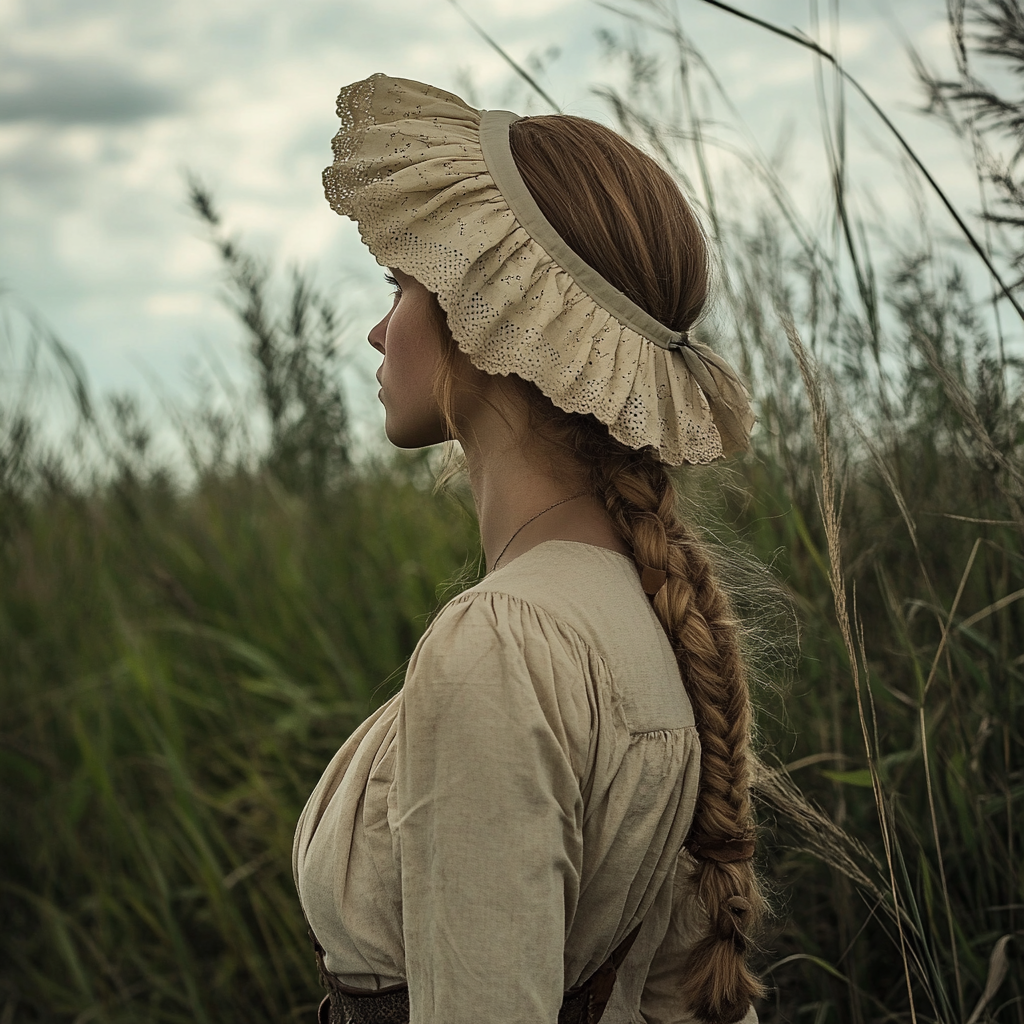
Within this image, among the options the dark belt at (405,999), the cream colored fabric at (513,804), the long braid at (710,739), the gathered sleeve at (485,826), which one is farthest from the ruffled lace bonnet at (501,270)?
the dark belt at (405,999)

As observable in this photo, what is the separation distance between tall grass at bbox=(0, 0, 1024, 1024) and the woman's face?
520 millimetres

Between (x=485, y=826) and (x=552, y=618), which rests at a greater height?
(x=552, y=618)

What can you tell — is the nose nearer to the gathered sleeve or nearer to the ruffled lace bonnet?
the ruffled lace bonnet

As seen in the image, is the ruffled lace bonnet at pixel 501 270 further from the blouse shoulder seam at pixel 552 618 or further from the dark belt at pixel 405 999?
the dark belt at pixel 405 999

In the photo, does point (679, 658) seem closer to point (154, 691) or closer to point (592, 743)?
point (592, 743)

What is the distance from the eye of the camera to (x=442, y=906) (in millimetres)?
1116

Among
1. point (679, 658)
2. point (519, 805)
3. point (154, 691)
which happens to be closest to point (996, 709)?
point (679, 658)

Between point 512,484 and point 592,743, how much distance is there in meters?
0.41

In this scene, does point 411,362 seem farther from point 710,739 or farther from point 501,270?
point 710,739

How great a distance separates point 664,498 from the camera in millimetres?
1503

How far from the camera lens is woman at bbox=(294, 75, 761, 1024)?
1.12m

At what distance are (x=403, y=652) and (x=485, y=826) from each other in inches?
84.7

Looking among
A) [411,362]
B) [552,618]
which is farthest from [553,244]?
[552,618]

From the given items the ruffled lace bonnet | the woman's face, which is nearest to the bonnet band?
the ruffled lace bonnet
